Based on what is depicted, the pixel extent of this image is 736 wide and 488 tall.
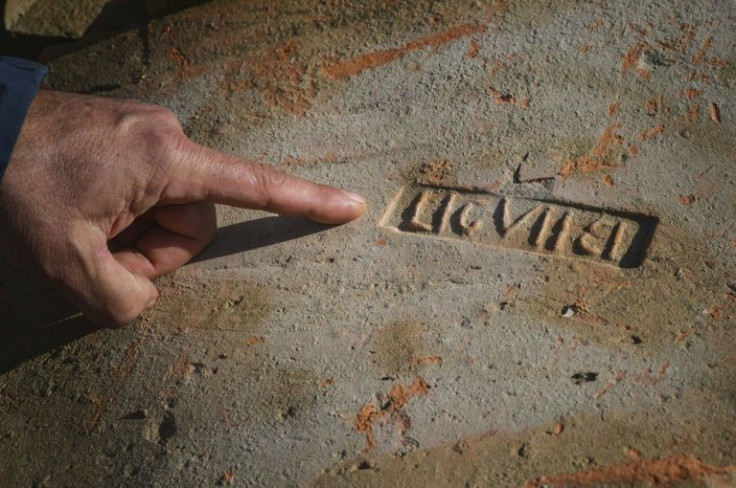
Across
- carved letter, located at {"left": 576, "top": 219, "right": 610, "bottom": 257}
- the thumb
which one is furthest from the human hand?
carved letter, located at {"left": 576, "top": 219, "right": 610, "bottom": 257}

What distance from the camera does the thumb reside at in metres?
1.77

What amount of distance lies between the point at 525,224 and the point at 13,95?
1162 mm

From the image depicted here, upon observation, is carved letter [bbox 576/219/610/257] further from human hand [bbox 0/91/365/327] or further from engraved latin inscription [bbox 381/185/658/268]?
human hand [bbox 0/91/365/327]

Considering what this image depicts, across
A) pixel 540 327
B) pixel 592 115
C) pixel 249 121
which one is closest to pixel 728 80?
pixel 592 115

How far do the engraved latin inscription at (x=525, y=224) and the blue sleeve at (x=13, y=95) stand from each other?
83 cm

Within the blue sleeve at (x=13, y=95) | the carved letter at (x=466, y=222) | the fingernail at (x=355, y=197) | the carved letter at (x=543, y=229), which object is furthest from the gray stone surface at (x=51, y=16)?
the carved letter at (x=543, y=229)

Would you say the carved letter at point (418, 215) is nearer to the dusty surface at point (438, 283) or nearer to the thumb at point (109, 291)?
the dusty surface at point (438, 283)

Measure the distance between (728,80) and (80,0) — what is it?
1.99 m

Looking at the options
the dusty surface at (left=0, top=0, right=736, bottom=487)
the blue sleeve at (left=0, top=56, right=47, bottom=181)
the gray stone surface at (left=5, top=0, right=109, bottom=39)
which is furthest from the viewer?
the gray stone surface at (left=5, top=0, right=109, bottom=39)

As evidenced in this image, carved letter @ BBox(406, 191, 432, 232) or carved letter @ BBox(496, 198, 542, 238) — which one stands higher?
carved letter @ BBox(496, 198, 542, 238)

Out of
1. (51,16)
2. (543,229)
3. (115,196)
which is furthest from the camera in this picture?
(51,16)

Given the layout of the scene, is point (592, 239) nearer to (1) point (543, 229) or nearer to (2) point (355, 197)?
(1) point (543, 229)

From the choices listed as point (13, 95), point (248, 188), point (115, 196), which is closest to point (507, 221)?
point (248, 188)

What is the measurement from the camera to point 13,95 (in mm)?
1802
